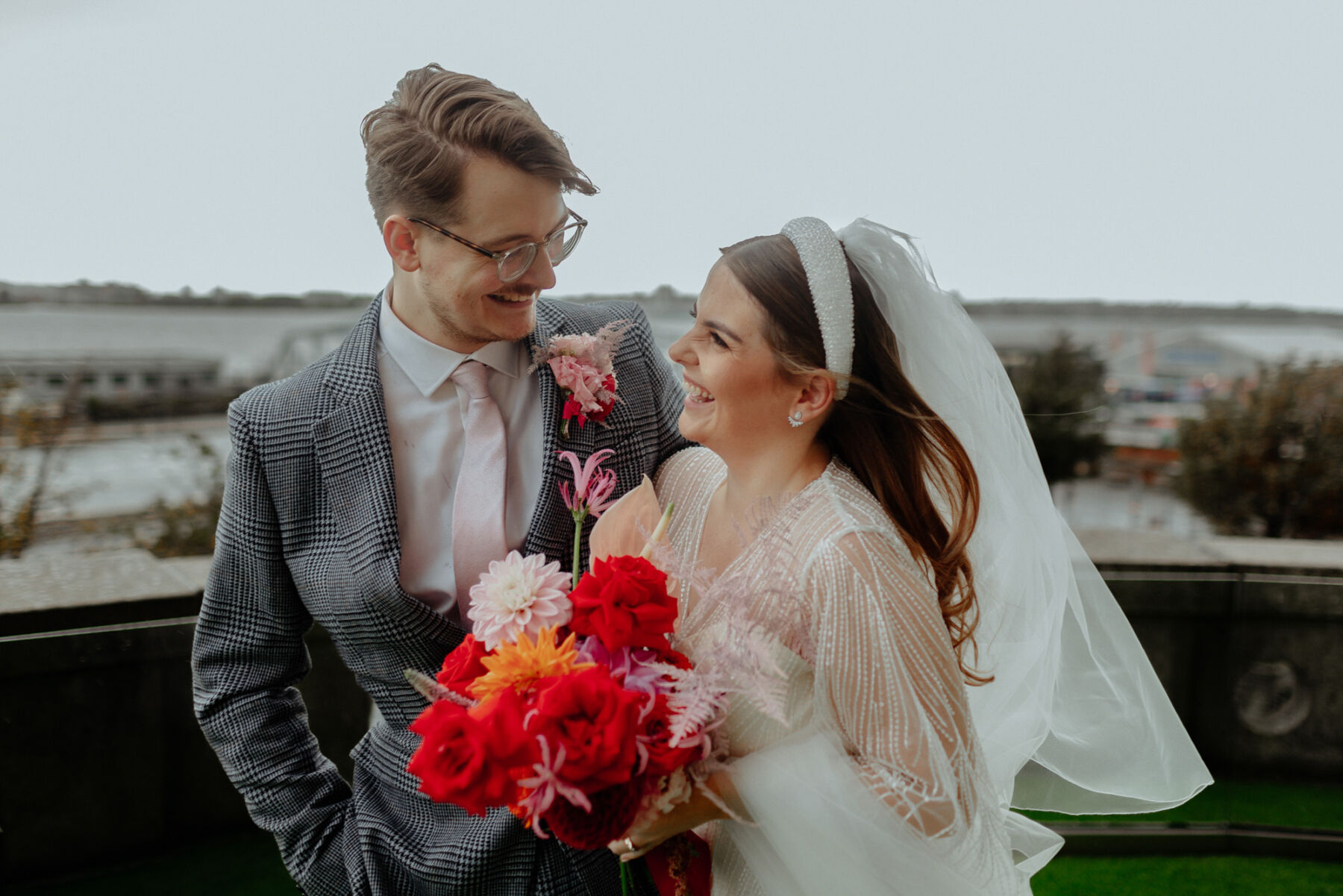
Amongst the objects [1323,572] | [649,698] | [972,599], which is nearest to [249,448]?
[649,698]

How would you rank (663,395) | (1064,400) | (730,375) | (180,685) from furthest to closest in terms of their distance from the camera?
(1064,400)
(180,685)
(663,395)
(730,375)

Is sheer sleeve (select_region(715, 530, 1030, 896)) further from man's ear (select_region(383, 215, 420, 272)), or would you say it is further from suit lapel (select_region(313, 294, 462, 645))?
man's ear (select_region(383, 215, 420, 272))

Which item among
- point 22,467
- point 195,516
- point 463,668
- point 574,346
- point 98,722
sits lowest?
point 98,722

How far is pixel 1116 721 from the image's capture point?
199 cm

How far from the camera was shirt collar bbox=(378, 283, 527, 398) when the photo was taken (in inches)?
70.4

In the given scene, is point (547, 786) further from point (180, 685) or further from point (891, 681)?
point (180, 685)

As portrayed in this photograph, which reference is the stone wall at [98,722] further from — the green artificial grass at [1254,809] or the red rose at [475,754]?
the green artificial grass at [1254,809]

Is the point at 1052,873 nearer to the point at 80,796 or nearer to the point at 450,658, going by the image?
the point at 450,658

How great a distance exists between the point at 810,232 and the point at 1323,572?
314 cm

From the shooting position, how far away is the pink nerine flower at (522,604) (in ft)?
4.02

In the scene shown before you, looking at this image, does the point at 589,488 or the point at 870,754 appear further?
the point at 589,488

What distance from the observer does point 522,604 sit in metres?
1.23

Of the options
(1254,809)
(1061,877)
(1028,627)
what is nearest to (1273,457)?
(1254,809)

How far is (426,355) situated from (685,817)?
1.00 meters
